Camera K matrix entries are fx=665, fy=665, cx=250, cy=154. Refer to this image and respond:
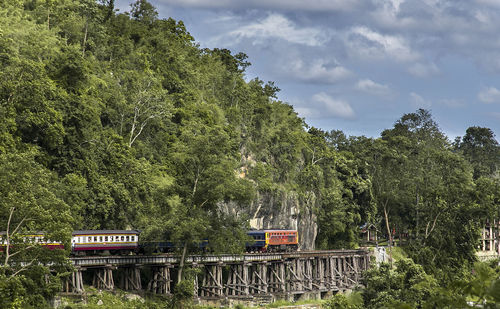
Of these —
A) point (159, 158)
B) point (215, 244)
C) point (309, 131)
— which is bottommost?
point (215, 244)

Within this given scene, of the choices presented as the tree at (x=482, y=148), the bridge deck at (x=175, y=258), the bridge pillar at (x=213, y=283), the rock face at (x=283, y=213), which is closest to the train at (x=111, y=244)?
the bridge deck at (x=175, y=258)

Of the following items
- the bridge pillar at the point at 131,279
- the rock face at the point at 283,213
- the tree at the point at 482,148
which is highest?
the tree at the point at 482,148

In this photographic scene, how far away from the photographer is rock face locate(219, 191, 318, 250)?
8875 cm

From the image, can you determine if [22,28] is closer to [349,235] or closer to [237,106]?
[237,106]

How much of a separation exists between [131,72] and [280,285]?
3258cm

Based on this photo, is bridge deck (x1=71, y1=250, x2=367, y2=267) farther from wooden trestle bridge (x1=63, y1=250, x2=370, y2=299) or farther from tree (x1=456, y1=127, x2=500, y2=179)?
tree (x1=456, y1=127, x2=500, y2=179)

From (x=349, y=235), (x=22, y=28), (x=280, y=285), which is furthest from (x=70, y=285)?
(x=349, y=235)

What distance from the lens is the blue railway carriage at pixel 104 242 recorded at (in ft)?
176

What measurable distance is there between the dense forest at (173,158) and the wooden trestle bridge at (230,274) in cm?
329

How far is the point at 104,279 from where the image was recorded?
53.8m

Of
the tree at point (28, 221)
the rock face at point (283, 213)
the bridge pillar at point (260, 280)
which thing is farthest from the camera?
the rock face at point (283, 213)

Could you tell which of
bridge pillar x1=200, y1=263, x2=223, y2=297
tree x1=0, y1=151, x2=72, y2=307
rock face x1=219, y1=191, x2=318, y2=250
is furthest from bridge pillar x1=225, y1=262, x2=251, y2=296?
tree x1=0, y1=151, x2=72, y2=307

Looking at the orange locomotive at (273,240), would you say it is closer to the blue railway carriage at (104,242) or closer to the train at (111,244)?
the train at (111,244)

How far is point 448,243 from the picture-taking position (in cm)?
10312
